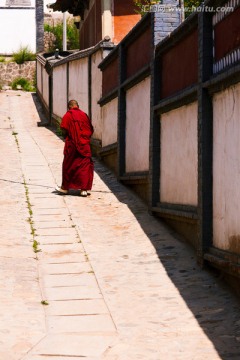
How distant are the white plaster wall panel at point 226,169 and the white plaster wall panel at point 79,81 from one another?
10501 millimetres

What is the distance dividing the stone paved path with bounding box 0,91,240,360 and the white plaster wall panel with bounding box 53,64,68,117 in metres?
9.78

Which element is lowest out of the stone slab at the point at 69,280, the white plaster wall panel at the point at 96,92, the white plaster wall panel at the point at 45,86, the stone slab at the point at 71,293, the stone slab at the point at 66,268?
the stone slab at the point at 71,293

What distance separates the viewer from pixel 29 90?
118ft

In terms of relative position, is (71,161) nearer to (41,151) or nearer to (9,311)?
(41,151)

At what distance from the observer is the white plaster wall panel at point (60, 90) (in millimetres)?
21953

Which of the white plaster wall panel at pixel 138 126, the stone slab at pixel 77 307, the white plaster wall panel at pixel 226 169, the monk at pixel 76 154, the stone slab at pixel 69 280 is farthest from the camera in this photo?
the monk at pixel 76 154

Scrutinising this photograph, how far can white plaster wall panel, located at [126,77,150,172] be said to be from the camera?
11172mm

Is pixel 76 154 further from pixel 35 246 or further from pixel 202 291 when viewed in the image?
pixel 202 291

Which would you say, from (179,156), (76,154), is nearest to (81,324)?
(179,156)

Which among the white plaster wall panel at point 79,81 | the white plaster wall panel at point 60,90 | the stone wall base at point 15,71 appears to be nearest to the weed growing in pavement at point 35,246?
the white plaster wall panel at point 79,81

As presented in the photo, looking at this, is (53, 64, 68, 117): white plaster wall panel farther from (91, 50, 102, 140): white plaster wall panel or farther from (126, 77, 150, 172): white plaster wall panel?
(126, 77, 150, 172): white plaster wall panel

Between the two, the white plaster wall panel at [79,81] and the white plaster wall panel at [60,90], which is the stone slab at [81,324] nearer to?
the white plaster wall panel at [79,81]

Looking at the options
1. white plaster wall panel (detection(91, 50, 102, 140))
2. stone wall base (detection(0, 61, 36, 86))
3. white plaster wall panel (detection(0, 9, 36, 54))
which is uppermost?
white plaster wall panel (detection(0, 9, 36, 54))

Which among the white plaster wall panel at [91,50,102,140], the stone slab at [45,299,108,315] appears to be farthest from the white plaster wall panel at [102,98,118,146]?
the stone slab at [45,299,108,315]
